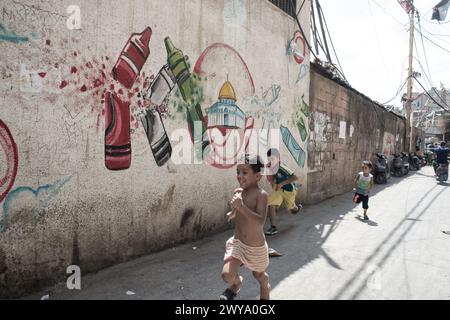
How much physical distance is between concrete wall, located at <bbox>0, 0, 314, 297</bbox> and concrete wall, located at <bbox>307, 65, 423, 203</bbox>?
147 inches

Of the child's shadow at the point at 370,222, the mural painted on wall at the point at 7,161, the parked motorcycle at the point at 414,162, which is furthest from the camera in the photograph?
the parked motorcycle at the point at 414,162

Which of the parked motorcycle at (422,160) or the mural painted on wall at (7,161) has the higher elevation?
the mural painted on wall at (7,161)

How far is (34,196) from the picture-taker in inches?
117

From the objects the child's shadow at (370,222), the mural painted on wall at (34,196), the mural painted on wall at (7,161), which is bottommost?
the child's shadow at (370,222)

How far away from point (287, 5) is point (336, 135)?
13.1ft

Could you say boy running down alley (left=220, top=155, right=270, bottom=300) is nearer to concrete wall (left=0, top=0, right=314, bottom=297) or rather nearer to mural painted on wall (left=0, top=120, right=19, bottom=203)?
concrete wall (left=0, top=0, right=314, bottom=297)

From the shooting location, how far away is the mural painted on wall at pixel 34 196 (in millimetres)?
2789

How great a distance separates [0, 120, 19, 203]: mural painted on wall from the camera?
2.75 meters

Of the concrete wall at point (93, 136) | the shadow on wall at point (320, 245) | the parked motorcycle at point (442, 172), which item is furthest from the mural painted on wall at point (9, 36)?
the parked motorcycle at point (442, 172)

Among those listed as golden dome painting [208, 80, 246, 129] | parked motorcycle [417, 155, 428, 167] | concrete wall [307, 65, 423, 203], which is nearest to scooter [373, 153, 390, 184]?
concrete wall [307, 65, 423, 203]

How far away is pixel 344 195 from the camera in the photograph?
398 inches

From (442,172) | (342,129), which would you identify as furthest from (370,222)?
(442,172)

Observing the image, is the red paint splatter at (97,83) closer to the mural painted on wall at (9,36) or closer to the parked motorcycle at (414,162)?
the mural painted on wall at (9,36)

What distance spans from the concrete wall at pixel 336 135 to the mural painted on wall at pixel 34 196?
6.20 m
